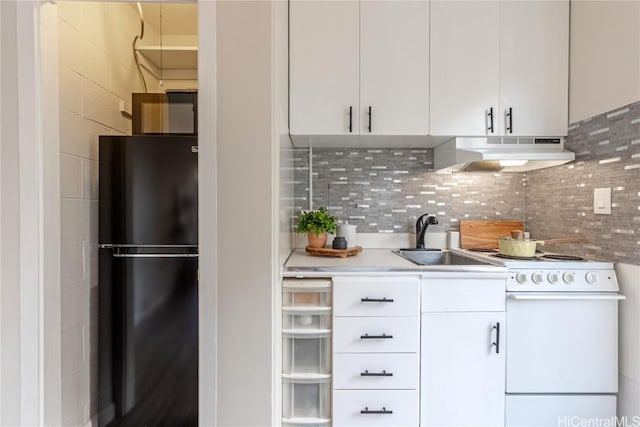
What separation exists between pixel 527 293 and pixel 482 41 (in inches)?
53.2

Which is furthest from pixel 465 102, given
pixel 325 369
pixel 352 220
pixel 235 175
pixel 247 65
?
pixel 325 369

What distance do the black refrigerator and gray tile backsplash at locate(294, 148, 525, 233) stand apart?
829 mm

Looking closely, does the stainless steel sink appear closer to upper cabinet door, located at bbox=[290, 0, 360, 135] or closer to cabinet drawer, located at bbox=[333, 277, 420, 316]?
cabinet drawer, located at bbox=[333, 277, 420, 316]

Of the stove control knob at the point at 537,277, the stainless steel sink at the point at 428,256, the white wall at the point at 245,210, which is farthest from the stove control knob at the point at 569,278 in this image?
the white wall at the point at 245,210

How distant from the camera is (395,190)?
2.30 metres

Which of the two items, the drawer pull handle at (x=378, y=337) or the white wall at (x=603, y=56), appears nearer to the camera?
the white wall at (x=603, y=56)

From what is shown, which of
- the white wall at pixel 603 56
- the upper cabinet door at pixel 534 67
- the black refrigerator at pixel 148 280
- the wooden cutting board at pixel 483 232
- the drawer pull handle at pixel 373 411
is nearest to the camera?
the white wall at pixel 603 56

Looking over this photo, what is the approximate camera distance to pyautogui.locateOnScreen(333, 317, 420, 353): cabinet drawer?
62.3 inches

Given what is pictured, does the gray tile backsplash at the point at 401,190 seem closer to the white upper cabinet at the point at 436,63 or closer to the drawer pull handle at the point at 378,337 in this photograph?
the white upper cabinet at the point at 436,63

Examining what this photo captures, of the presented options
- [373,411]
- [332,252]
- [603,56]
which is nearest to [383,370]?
[373,411]

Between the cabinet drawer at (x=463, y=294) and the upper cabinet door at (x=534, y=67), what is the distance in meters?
0.89

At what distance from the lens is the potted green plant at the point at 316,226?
208 cm

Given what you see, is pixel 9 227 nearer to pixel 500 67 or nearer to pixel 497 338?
pixel 497 338

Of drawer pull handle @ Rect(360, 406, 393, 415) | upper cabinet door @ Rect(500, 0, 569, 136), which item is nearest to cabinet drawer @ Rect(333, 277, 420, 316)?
drawer pull handle @ Rect(360, 406, 393, 415)
